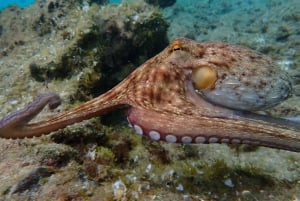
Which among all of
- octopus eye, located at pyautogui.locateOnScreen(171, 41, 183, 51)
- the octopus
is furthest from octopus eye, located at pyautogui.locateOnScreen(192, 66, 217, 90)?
octopus eye, located at pyautogui.locateOnScreen(171, 41, 183, 51)

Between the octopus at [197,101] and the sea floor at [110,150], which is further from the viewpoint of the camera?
the sea floor at [110,150]

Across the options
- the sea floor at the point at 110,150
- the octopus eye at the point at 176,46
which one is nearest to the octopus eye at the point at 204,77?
the octopus eye at the point at 176,46

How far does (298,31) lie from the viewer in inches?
413

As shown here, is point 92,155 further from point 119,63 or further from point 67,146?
point 119,63

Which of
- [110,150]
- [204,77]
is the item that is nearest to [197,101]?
[204,77]

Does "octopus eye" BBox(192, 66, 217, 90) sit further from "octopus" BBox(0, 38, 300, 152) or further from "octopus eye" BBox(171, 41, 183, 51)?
"octopus eye" BBox(171, 41, 183, 51)

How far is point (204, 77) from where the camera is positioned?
11.1 feet

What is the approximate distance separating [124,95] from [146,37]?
4193 mm

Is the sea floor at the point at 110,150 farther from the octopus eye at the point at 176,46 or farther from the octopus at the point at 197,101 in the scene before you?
the octopus eye at the point at 176,46

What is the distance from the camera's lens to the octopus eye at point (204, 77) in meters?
3.34

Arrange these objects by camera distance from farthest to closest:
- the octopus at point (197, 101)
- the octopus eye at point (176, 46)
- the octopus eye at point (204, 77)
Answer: the octopus eye at point (176, 46) < the octopus eye at point (204, 77) < the octopus at point (197, 101)

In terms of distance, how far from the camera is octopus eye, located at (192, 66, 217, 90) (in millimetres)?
3343

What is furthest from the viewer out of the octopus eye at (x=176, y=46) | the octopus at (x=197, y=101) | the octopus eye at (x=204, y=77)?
the octopus eye at (x=176, y=46)

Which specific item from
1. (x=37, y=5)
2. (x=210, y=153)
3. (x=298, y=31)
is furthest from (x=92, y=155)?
(x=37, y=5)
